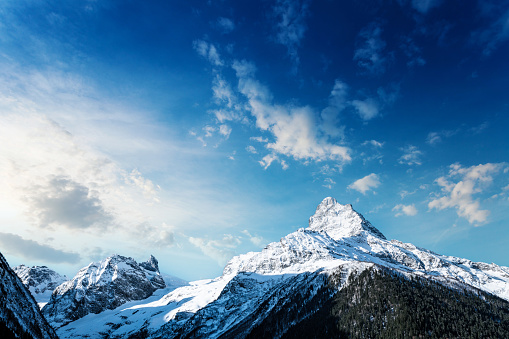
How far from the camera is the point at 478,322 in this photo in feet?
489

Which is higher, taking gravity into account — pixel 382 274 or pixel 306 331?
pixel 382 274

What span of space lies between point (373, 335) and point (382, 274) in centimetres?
6655

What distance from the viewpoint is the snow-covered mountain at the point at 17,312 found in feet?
230

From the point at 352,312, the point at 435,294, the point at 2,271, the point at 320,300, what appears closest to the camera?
the point at 2,271

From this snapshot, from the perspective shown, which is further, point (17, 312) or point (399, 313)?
point (399, 313)

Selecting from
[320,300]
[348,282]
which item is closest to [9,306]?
[320,300]

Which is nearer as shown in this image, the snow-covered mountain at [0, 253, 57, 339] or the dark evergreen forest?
the snow-covered mountain at [0, 253, 57, 339]

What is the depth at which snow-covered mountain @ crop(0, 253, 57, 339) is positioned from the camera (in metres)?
70.2

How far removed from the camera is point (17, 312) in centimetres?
7569

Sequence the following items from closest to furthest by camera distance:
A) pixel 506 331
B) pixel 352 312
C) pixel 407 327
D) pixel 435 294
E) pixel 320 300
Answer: pixel 407 327
pixel 506 331
pixel 352 312
pixel 435 294
pixel 320 300

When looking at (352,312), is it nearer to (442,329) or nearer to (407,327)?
(407,327)

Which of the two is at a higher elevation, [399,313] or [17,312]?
[399,313]

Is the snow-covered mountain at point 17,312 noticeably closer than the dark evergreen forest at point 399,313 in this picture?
Yes

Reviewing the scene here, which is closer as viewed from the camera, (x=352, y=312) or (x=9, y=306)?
(x=9, y=306)
